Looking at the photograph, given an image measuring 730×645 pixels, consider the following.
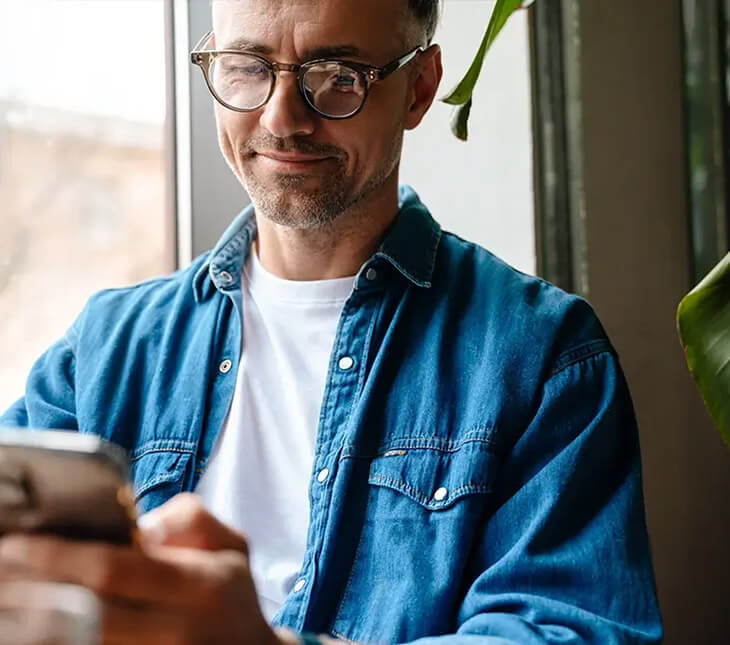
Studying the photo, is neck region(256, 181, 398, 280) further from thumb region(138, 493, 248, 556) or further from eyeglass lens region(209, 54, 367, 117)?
thumb region(138, 493, 248, 556)

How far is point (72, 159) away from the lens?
1.64 meters

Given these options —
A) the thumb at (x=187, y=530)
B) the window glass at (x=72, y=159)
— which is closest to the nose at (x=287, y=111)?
the window glass at (x=72, y=159)

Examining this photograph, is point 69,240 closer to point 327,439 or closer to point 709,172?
point 327,439

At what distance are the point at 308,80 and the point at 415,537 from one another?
56 cm

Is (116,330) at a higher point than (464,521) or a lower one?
higher

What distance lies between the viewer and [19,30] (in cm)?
158

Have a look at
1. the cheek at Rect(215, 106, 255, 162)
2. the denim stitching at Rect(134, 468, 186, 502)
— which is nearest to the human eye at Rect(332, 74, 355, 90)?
the cheek at Rect(215, 106, 255, 162)

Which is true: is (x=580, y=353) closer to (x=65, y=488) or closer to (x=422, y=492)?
(x=422, y=492)

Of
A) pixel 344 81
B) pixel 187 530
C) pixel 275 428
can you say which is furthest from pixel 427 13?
pixel 187 530

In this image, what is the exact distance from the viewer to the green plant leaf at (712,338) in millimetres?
905

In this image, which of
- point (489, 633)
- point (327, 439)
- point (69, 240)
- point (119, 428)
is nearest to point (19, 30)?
point (69, 240)

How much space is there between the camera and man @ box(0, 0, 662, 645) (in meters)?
1.14

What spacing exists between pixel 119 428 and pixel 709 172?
3.71ft

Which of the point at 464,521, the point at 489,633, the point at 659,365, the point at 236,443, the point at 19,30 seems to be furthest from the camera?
the point at 659,365
